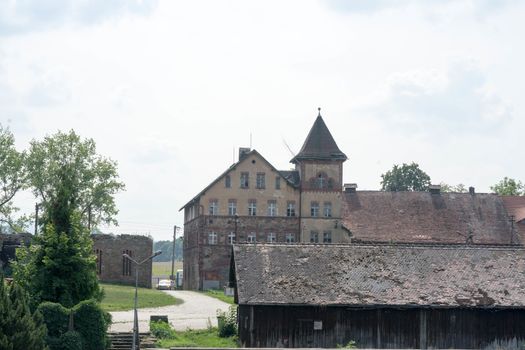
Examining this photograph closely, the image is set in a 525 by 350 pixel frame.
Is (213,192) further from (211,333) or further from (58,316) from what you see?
(58,316)

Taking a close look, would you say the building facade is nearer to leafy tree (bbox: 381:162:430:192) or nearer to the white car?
the white car

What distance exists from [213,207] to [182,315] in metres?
32.1

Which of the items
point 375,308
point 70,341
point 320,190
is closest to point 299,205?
point 320,190

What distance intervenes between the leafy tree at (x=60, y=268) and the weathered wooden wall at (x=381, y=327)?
7.89 meters

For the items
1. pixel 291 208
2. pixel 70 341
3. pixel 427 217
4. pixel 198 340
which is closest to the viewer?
pixel 70 341

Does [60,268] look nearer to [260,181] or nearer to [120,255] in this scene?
[120,255]

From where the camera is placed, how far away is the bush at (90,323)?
42250 millimetres

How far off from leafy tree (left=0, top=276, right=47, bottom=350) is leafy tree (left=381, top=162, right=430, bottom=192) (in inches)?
3511

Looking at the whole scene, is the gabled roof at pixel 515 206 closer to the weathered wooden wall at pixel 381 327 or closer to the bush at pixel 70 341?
the weathered wooden wall at pixel 381 327

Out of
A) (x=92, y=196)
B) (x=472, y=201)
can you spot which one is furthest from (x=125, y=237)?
(x=472, y=201)

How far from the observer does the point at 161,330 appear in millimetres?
49438

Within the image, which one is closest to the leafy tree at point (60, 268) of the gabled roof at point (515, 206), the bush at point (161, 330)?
the bush at point (161, 330)

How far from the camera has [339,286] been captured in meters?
48.8

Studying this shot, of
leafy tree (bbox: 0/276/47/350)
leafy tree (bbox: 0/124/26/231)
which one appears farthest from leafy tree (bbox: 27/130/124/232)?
Answer: leafy tree (bbox: 0/276/47/350)
